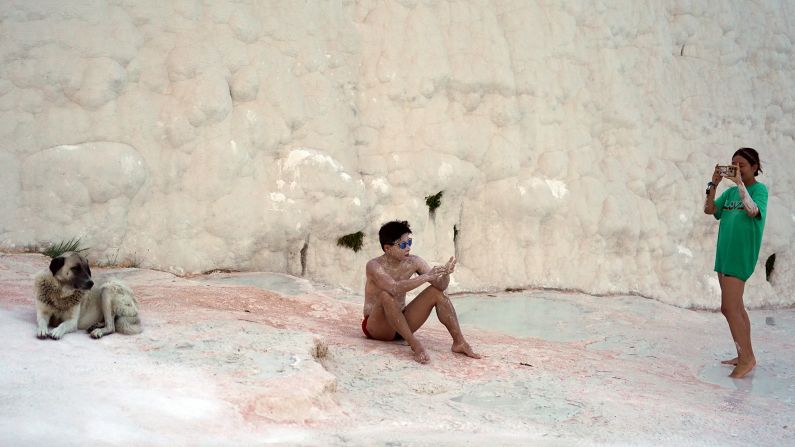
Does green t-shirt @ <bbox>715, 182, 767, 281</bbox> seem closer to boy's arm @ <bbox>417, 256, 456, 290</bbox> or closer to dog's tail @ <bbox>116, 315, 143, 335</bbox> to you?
boy's arm @ <bbox>417, 256, 456, 290</bbox>

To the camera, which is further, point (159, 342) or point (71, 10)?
point (71, 10)

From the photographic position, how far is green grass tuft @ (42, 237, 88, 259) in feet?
19.7

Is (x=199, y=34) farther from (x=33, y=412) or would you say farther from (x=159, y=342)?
(x=33, y=412)

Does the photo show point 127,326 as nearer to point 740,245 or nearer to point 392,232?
point 392,232

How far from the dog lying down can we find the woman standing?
354cm

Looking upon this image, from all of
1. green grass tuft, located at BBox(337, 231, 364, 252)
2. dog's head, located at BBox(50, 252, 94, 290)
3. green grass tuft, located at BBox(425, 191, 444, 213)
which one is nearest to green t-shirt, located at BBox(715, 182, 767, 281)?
green grass tuft, located at BBox(425, 191, 444, 213)

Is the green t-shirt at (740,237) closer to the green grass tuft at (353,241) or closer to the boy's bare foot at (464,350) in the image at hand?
the boy's bare foot at (464,350)

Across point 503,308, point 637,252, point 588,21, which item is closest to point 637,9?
point 588,21

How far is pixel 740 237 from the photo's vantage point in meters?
5.09

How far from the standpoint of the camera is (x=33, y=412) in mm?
2932

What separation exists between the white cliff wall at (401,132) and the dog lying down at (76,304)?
6.85 ft

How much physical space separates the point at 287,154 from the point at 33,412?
A: 14.2 ft

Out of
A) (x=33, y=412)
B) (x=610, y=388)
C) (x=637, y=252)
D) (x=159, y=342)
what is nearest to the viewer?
(x=33, y=412)

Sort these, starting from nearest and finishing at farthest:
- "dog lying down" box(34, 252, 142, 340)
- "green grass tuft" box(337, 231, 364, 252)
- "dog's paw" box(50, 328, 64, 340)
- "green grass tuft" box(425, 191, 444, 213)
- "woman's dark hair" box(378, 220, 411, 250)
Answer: "dog's paw" box(50, 328, 64, 340), "dog lying down" box(34, 252, 142, 340), "woman's dark hair" box(378, 220, 411, 250), "green grass tuft" box(337, 231, 364, 252), "green grass tuft" box(425, 191, 444, 213)
